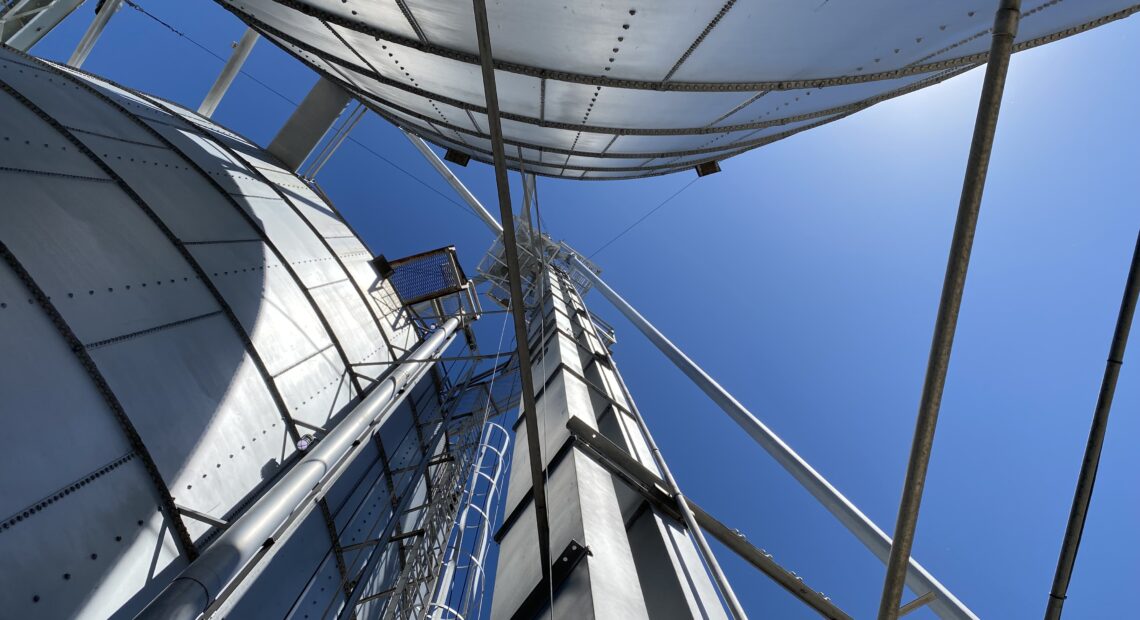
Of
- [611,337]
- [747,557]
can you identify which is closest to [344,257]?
[611,337]

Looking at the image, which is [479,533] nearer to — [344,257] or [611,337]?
[611,337]

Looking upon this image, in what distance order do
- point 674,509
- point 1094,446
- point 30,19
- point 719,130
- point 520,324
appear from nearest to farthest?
point 520,324, point 1094,446, point 674,509, point 719,130, point 30,19

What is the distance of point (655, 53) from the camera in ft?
16.1

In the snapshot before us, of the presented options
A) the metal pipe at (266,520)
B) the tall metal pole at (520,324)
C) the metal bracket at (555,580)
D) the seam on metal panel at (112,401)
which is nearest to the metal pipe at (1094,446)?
the metal bracket at (555,580)

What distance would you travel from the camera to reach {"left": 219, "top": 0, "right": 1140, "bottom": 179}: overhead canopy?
4.45 metres

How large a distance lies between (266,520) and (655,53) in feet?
20.1

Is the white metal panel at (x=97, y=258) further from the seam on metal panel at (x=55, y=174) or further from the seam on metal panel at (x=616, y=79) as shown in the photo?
the seam on metal panel at (x=616, y=79)

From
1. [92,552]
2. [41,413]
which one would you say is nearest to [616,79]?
[41,413]

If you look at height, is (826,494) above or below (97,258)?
above

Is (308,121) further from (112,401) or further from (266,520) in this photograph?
(266,520)

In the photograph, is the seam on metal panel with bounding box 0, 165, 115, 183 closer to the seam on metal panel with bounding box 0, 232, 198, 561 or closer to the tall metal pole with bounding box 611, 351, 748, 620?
the seam on metal panel with bounding box 0, 232, 198, 561

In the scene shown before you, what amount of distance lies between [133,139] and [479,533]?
10128mm

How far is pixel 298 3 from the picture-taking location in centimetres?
562

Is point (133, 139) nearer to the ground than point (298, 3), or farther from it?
nearer to the ground
